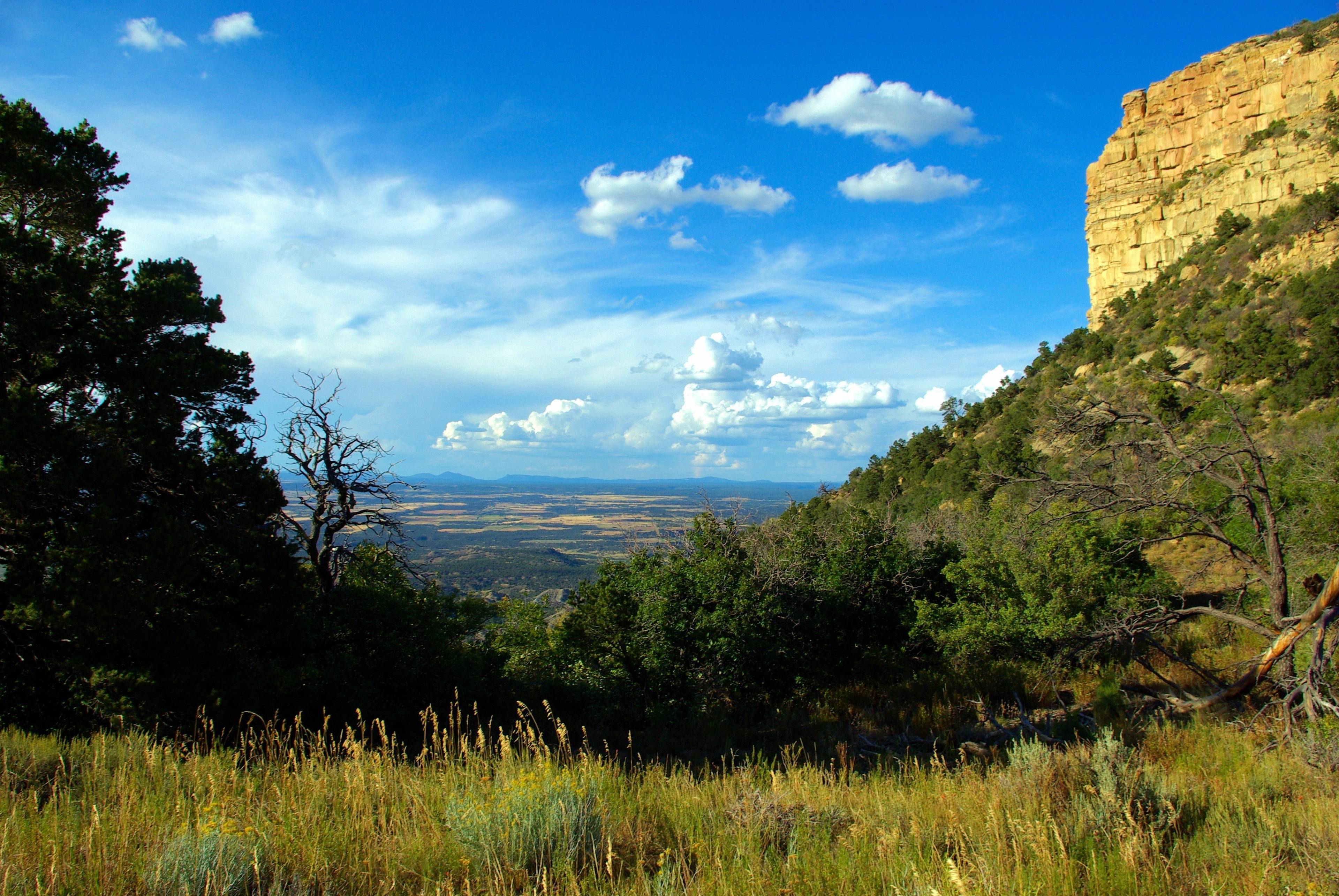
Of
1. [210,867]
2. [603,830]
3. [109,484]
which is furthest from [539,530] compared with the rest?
[210,867]

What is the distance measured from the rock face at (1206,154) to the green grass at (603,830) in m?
50.9

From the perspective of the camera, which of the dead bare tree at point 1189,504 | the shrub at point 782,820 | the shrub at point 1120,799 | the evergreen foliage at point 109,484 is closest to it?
the shrub at point 782,820

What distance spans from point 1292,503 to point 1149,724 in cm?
889

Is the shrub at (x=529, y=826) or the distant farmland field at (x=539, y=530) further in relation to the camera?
the distant farmland field at (x=539, y=530)

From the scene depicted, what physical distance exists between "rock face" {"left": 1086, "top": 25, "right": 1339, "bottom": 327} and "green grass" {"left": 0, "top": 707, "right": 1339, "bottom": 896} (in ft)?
167

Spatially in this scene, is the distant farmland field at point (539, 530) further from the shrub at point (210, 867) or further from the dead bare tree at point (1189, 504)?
the shrub at point (210, 867)

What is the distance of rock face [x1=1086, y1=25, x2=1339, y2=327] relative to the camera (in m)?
40.9

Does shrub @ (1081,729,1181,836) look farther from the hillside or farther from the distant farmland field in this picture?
the hillside

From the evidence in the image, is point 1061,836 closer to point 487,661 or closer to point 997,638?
point 997,638

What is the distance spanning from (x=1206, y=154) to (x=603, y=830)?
6735 centimetres

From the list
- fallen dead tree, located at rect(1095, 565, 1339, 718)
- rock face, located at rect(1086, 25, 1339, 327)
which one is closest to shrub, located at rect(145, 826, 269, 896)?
fallen dead tree, located at rect(1095, 565, 1339, 718)

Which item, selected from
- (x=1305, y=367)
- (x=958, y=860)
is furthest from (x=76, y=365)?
(x=1305, y=367)

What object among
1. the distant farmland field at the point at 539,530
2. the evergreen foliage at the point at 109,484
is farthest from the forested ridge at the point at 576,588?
the distant farmland field at the point at 539,530

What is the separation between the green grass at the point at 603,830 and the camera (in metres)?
3.13
